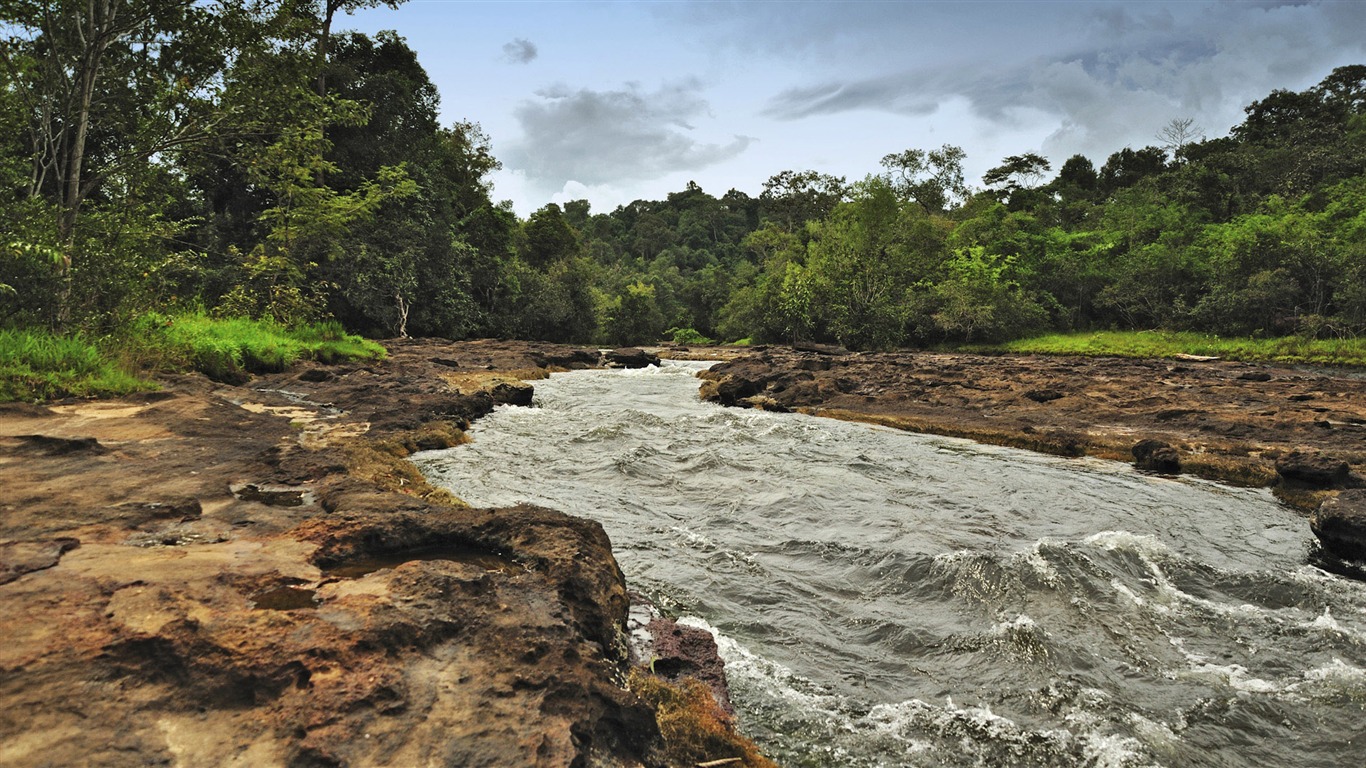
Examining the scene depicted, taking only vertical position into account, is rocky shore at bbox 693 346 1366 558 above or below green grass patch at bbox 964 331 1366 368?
below

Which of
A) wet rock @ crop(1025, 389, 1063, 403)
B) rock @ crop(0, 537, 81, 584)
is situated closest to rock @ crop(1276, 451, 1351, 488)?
wet rock @ crop(1025, 389, 1063, 403)

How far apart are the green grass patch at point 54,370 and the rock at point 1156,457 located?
14.4 metres

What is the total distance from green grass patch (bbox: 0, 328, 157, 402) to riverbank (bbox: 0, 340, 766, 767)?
167cm

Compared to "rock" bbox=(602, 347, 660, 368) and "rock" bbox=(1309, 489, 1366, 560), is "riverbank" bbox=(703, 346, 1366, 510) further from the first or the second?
"rock" bbox=(602, 347, 660, 368)

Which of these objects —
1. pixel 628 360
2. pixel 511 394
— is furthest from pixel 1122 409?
pixel 628 360

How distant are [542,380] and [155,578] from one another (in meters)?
18.2

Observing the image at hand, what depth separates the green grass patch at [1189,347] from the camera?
84.2 ft

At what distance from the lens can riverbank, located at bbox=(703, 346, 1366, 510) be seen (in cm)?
945

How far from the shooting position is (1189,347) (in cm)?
3195

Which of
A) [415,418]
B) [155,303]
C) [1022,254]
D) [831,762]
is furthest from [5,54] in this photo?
[1022,254]

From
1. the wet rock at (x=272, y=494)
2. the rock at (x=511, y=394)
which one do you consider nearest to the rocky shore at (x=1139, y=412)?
the rock at (x=511, y=394)

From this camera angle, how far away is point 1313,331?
27328 millimetres

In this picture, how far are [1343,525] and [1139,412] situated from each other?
319 inches

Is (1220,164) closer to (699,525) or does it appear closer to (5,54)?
(699,525)
